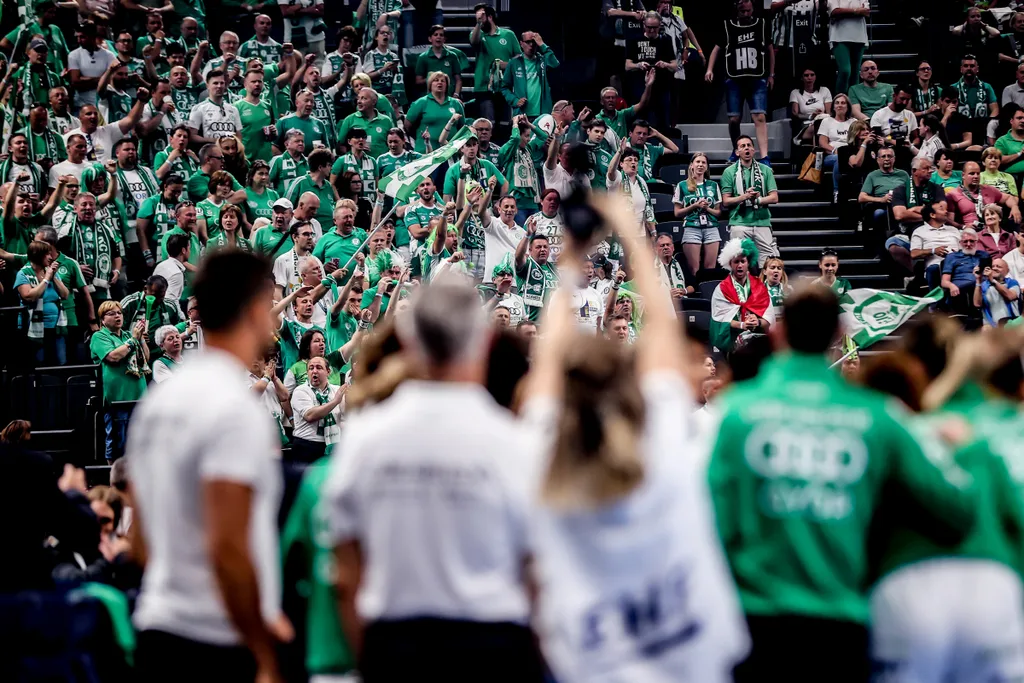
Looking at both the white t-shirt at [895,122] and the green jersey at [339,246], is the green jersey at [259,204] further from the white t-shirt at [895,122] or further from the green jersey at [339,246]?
the white t-shirt at [895,122]

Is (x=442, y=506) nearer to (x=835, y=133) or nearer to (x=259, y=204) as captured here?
(x=259, y=204)

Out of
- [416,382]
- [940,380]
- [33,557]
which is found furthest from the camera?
[33,557]

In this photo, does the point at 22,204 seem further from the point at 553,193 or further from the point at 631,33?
the point at 631,33

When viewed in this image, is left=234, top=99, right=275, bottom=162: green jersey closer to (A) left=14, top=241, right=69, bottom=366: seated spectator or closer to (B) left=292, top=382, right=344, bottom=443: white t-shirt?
(A) left=14, top=241, right=69, bottom=366: seated spectator

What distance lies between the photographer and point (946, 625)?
4.32 meters

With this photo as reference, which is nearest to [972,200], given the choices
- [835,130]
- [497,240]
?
[835,130]

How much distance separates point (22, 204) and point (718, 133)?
10445 millimetres

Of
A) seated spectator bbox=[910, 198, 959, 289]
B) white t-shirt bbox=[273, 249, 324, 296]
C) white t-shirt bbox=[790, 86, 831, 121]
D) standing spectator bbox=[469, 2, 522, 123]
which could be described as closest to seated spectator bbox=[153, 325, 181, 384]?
white t-shirt bbox=[273, 249, 324, 296]

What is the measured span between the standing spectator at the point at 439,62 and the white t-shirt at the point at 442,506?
51.8ft

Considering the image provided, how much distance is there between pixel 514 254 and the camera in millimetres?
15469

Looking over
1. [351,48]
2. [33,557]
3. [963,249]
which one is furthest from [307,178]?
[33,557]

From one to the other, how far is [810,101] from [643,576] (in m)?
17.0

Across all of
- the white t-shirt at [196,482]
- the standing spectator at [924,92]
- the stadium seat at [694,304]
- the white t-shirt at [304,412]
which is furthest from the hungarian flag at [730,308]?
the white t-shirt at [196,482]

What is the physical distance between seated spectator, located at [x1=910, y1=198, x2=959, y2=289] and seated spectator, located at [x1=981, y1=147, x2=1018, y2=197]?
1.31 meters
